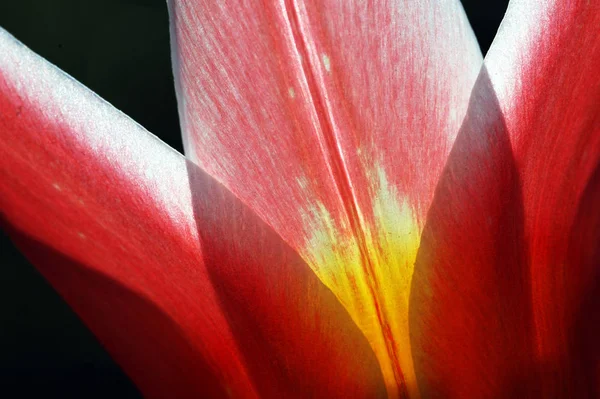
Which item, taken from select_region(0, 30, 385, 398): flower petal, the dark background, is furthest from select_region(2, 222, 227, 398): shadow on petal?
the dark background

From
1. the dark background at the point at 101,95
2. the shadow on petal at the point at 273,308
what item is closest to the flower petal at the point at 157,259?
the shadow on petal at the point at 273,308

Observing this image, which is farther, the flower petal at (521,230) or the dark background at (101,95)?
the dark background at (101,95)

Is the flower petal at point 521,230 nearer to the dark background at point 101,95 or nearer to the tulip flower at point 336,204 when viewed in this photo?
the tulip flower at point 336,204

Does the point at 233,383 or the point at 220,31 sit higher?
the point at 220,31

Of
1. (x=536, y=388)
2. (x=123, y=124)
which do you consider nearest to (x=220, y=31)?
(x=123, y=124)

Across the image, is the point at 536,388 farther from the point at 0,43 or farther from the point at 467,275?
the point at 0,43

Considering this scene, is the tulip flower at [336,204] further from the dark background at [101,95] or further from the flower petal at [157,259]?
the dark background at [101,95]

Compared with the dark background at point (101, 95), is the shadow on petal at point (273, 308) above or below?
below
